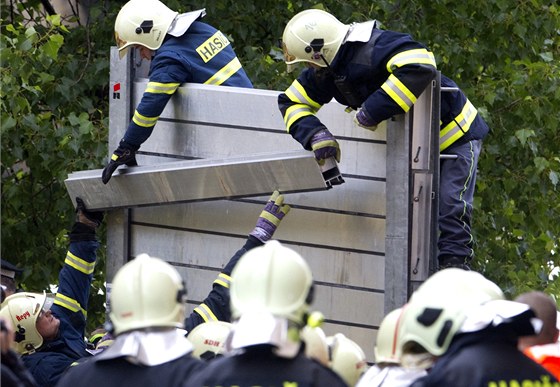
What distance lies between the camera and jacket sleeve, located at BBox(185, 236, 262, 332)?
7.95m

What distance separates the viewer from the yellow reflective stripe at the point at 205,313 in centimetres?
789

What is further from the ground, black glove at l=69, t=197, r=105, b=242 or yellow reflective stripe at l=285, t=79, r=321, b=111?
yellow reflective stripe at l=285, t=79, r=321, b=111

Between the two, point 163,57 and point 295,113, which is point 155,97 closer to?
point 163,57

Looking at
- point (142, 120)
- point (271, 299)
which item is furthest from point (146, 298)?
point (142, 120)

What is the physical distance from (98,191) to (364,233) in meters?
1.58

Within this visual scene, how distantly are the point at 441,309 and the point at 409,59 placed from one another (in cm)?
288

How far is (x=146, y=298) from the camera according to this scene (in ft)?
16.6

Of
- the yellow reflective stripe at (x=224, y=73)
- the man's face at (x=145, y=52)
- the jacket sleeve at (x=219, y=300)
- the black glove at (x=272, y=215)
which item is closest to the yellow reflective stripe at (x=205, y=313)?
the jacket sleeve at (x=219, y=300)

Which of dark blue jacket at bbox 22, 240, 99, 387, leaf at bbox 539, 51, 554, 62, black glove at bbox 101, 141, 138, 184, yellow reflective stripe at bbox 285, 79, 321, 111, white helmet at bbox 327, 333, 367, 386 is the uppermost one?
leaf at bbox 539, 51, 554, 62

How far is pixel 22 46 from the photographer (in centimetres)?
1011

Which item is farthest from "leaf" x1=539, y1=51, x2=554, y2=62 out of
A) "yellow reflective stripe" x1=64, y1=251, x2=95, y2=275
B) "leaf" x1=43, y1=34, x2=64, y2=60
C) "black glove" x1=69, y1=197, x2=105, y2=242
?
"yellow reflective stripe" x1=64, y1=251, x2=95, y2=275

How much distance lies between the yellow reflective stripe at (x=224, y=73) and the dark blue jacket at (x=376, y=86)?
86 centimetres

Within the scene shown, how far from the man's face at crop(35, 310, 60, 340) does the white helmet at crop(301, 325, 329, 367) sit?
2444 mm

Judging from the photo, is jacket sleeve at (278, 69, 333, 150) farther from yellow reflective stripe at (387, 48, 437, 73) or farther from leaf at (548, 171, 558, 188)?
leaf at (548, 171, 558, 188)
